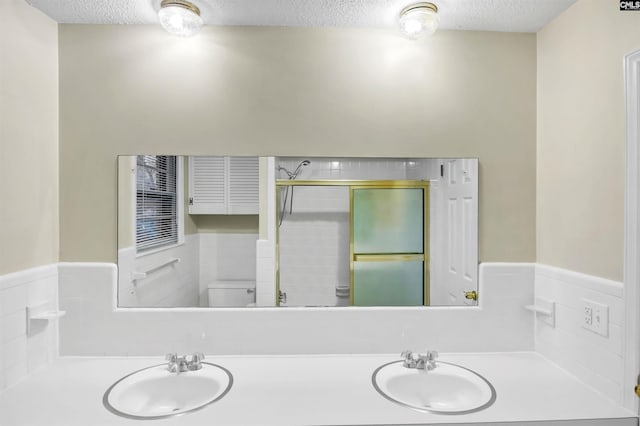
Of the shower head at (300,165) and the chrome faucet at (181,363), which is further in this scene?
the shower head at (300,165)

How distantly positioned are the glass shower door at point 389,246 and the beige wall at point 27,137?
1314 millimetres

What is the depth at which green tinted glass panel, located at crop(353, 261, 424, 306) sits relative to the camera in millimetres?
1772

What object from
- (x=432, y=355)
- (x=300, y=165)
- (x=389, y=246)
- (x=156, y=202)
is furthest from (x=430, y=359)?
(x=156, y=202)

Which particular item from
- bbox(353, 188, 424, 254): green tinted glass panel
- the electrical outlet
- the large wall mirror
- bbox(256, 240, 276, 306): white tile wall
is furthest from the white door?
bbox(256, 240, 276, 306): white tile wall

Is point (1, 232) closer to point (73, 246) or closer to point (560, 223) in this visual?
point (73, 246)

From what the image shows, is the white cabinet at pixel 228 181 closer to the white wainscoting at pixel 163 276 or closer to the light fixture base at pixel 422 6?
the white wainscoting at pixel 163 276

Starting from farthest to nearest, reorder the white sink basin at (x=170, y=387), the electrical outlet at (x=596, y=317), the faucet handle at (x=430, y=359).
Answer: the faucet handle at (x=430, y=359) → the white sink basin at (x=170, y=387) → the electrical outlet at (x=596, y=317)

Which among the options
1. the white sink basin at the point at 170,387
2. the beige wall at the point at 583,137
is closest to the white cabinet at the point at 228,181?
the white sink basin at the point at 170,387

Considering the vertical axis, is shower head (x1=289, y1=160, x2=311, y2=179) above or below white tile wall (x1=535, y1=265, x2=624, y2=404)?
above

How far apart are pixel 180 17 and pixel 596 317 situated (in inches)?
77.1

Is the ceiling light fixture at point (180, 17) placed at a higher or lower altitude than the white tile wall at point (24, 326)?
higher

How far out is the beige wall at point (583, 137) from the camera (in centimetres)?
132

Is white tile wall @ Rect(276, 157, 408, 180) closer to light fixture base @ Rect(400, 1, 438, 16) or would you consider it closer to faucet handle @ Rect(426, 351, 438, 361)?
light fixture base @ Rect(400, 1, 438, 16)

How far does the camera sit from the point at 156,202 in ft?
5.77
